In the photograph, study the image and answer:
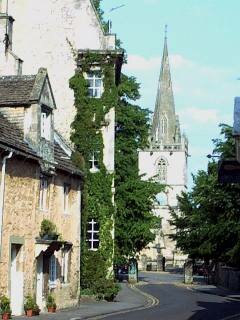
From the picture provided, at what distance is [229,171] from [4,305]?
12.4 m

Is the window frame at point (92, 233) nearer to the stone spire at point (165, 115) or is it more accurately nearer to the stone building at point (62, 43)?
the stone building at point (62, 43)

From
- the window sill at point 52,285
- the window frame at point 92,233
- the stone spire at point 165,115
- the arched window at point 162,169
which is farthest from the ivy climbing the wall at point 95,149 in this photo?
the arched window at point 162,169

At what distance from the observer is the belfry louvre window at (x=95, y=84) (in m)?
36.9

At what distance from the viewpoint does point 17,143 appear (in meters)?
26.0

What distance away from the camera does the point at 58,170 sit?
29.3m

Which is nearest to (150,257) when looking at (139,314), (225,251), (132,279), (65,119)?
(132,279)

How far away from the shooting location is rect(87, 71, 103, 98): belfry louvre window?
3694 centimetres

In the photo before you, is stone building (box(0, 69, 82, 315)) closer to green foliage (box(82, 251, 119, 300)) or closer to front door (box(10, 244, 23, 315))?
front door (box(10, 244, 23, 315))

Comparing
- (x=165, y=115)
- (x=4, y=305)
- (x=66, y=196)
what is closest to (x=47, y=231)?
(x=66, y=196)

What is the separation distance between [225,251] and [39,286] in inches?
982

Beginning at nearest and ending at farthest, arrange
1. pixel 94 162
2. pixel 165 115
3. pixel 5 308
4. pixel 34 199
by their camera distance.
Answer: pixel 5 308 < pixel 34 199 < pixel 94 162 < pixel 165 115

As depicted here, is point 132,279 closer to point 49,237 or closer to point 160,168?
point 49,237

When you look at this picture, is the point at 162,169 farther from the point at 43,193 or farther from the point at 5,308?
the point at 5,308

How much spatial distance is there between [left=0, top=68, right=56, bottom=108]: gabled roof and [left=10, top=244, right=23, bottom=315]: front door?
5.96 meters
